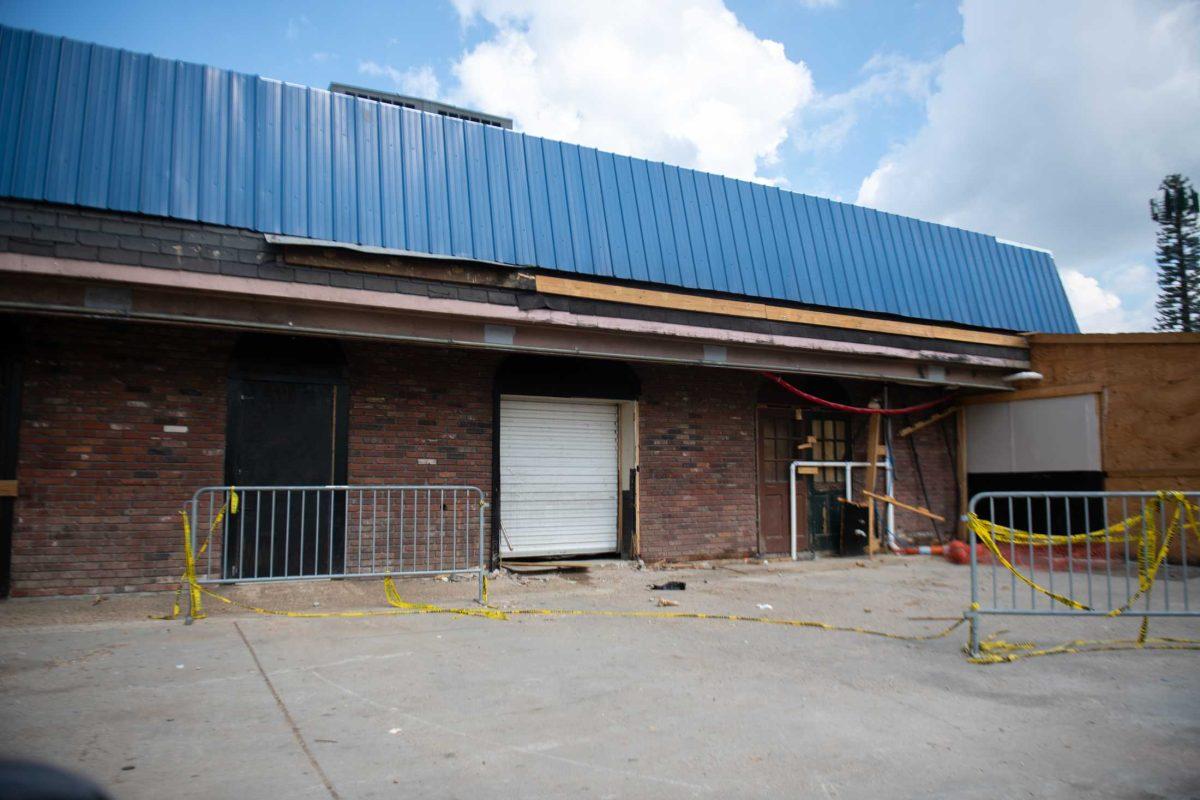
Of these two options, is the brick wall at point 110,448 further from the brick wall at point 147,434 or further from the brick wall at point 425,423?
the brick wall at point 425,423

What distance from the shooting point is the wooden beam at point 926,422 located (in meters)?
14.3

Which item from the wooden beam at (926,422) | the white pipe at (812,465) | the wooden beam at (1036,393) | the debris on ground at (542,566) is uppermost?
the wooden beam at (1036,393)

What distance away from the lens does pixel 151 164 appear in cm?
768

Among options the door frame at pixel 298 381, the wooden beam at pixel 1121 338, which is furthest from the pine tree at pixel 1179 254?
the door frame at pixel 298 381

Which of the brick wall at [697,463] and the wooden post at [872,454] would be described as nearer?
the brick wall at [697,463]

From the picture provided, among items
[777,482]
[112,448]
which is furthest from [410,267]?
[777,482]

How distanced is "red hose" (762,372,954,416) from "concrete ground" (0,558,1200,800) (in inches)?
213

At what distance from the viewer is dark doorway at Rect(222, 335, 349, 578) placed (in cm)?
865

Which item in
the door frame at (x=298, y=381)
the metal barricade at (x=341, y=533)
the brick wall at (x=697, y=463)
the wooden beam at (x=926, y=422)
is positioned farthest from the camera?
the wooden beam at (x=926, y=422)

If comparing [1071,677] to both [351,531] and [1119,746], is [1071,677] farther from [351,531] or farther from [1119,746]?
[351,531]

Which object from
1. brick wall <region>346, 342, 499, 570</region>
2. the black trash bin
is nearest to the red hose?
the black trash bin

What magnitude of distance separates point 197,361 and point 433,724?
5980 millimetres

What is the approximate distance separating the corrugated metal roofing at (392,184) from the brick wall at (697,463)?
167cm

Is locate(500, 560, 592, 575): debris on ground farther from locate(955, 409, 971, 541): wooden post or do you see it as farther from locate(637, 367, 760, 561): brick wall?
locate(955, 409, 971, 541): wooden post
